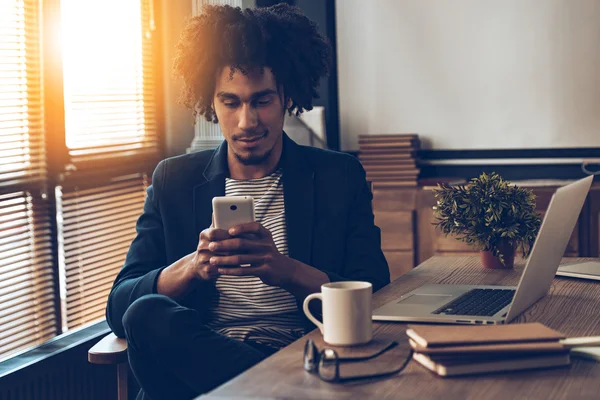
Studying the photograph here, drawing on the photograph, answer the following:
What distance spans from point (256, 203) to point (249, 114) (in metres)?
0.25

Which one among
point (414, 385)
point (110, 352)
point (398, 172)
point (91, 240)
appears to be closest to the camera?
point (414, 385)

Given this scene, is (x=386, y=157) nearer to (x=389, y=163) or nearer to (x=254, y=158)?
(x=389, y=163)

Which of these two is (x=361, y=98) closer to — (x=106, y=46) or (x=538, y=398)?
(x=106, y=46)

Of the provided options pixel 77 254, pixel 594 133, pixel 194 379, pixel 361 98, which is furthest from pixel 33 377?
pixel 594 133

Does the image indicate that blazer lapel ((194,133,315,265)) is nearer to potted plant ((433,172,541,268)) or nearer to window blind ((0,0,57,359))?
potted plant ((433,172,541,268))

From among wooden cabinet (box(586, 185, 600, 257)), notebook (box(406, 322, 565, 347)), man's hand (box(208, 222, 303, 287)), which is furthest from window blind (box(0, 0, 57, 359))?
wooden cabinet (box(586, 185, 600, 257))

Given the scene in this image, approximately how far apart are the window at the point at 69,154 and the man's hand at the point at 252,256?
3.98ft

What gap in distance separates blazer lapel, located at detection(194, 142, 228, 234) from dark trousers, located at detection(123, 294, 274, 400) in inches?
21.7

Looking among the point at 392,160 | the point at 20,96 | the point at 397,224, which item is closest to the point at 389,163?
the point at 392,160

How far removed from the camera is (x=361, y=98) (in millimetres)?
4465

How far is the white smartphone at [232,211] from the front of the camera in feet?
5.91

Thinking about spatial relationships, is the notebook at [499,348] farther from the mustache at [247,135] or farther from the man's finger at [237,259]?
the mustache at [247,135]

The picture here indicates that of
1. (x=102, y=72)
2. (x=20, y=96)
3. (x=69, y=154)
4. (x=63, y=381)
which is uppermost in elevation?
(x=102, y=72)

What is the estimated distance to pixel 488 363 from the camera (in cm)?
123
